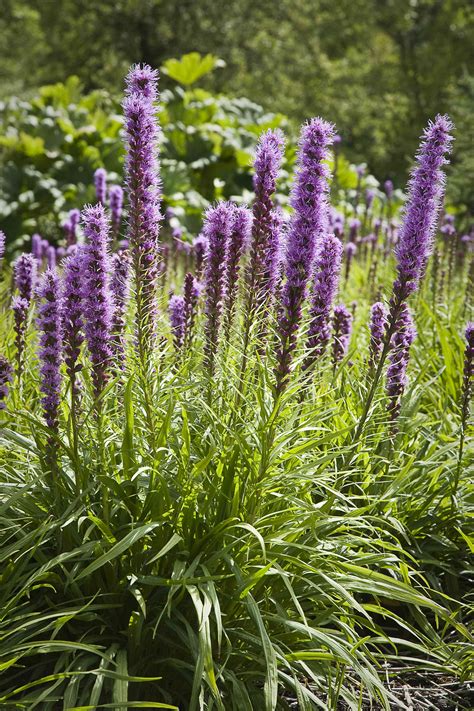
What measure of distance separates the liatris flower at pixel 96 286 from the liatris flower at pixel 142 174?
0.14 meters

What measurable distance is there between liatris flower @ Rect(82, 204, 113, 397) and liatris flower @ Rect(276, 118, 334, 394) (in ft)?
2.17

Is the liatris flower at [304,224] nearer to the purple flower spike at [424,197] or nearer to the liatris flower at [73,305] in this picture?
the purple flower spike at [424,197]

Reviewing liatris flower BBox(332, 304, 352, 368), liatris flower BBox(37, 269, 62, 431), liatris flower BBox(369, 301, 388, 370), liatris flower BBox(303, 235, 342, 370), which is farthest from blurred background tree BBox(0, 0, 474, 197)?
liatris flower BBox(37, 269, 62, 431)

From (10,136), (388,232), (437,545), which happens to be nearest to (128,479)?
(437,545)

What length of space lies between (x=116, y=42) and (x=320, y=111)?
896 cm

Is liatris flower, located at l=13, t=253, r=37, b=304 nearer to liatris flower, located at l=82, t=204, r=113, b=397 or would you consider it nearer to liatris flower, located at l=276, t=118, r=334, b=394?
liatris flower, located at l=82, t=204, r=113, b=397

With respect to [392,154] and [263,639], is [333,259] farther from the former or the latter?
[392,154]

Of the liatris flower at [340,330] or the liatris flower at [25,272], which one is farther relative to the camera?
the liatris flower at [340,330]

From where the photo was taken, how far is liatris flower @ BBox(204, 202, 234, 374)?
323 centimetres

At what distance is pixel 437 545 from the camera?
398cm

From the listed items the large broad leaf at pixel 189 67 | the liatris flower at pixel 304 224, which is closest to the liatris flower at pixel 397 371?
the liatris flower at pixel 304 224

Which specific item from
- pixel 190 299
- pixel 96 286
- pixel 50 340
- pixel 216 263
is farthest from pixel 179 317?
pixel 96 286

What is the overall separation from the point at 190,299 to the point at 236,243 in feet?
2.01

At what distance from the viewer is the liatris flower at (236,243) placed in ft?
10.9
